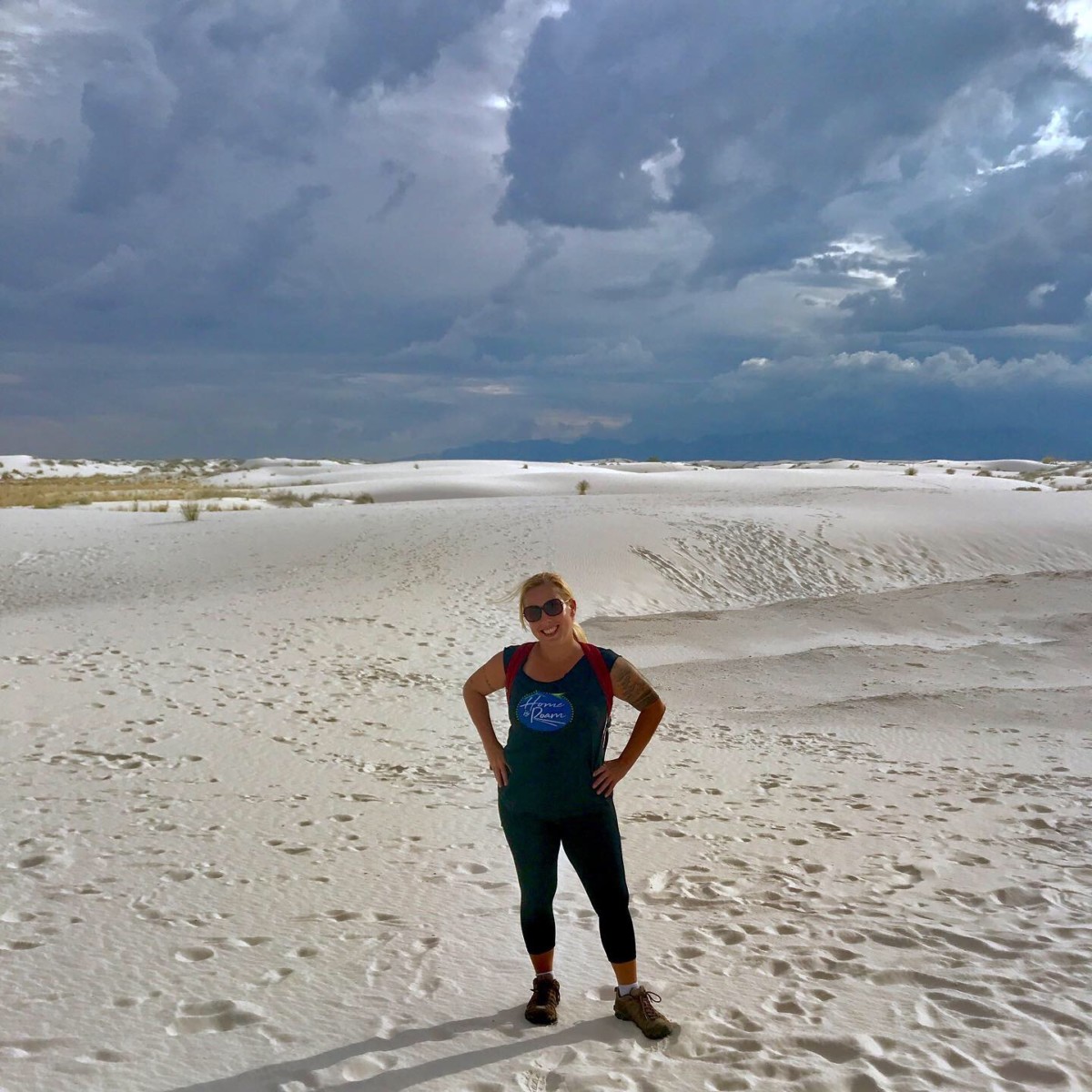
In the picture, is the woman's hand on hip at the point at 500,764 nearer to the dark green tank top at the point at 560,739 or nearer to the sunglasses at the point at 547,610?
the dark green tank top at the point at 560,739

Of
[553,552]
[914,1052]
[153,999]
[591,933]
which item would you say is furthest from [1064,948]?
[553,552]

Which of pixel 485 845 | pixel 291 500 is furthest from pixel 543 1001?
pixel 291 500

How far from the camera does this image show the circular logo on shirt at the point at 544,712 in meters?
3.33

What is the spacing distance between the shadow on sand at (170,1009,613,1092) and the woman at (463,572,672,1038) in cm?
31

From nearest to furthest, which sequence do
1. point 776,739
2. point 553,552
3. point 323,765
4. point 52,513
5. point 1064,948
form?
point 1064,948 → point 323,765 → point 776,739 → point 553,552 → point 52,513

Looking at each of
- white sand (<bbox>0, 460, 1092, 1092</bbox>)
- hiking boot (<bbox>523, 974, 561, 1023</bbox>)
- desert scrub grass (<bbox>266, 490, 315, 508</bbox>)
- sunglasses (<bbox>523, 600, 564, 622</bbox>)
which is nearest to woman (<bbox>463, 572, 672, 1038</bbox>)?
sunglasses (<bbox>523, 600, 564, 622</bbox>)

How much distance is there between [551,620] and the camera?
3320 millimetres

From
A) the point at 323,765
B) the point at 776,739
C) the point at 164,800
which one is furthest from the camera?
the point at 776,739

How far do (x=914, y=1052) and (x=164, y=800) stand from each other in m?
4.70

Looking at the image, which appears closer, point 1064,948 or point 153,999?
point 153,999

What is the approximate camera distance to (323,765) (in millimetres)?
7387

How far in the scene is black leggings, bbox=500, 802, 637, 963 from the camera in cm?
341

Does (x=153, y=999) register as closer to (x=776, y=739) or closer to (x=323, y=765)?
(x=323, y=765)

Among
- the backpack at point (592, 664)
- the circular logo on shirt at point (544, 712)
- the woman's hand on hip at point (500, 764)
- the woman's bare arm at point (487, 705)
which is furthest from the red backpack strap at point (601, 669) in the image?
the woman's hand on hip at point (500, 764)
